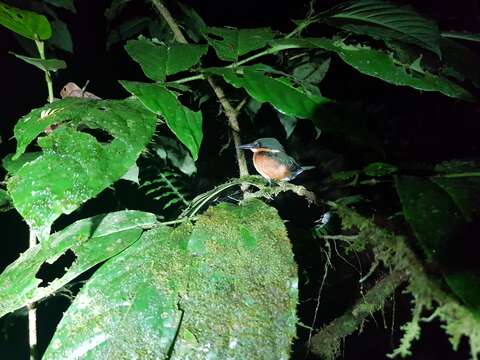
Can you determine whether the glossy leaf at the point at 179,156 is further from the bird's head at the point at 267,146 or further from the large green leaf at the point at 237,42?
the large green leaf at the point at 237,42

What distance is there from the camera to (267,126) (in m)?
2.61

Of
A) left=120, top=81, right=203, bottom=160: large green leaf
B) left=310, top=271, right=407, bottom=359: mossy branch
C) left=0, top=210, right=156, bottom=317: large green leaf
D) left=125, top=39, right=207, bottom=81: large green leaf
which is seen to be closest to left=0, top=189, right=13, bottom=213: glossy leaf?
left=0, top=210, right=156, bottom=317: large green leaf

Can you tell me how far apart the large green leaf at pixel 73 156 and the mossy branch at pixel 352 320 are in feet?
3.98

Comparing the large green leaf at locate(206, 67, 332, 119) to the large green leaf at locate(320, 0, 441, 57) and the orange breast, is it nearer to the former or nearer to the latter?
the large green leaf at locate(320, 0, 441, 57)

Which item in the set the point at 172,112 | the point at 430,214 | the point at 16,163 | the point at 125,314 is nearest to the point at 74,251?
the point at 125,314

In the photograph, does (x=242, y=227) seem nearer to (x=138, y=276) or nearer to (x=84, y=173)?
(x=138, y=276)

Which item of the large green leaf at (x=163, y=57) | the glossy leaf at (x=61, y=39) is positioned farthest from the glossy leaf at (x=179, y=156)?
the large green leaf at (x=163, y=57)

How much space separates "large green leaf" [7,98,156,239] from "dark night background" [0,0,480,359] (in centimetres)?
135

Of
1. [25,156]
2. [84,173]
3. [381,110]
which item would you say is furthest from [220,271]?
[381,110]

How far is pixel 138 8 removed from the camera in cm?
262

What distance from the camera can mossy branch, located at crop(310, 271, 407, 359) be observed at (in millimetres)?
1616

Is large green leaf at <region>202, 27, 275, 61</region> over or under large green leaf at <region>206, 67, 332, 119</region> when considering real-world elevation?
over

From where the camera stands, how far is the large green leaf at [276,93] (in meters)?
0.94

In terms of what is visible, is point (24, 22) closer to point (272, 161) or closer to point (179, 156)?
point (272, 161)
